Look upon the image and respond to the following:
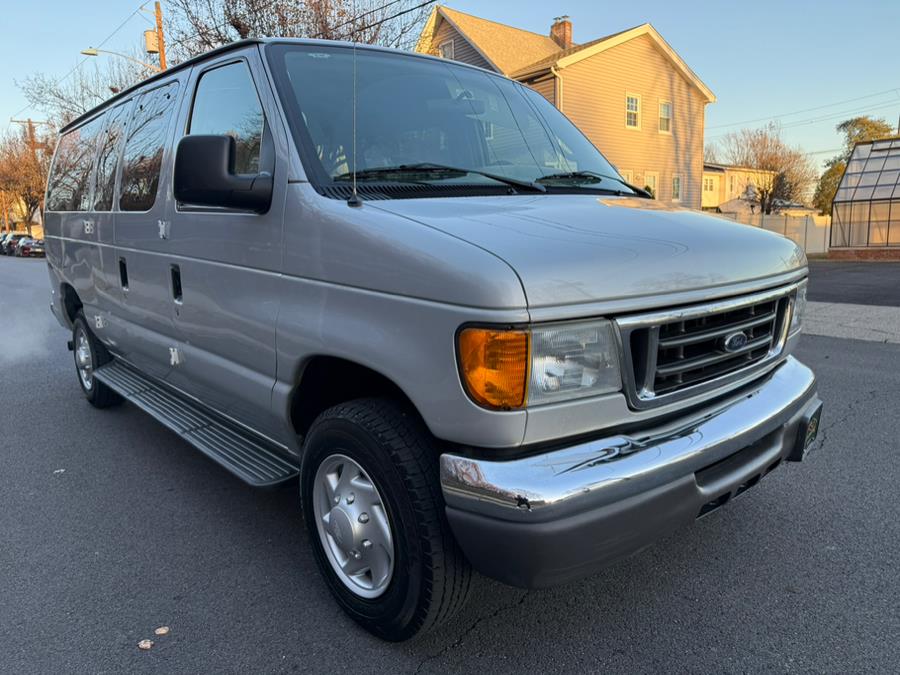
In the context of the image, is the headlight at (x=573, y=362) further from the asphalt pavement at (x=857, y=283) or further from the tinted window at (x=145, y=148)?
the asphalt pavement at (x=857, y=283)

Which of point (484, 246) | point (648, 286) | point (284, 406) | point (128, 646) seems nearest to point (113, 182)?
point (284, 406)

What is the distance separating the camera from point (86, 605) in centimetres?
274

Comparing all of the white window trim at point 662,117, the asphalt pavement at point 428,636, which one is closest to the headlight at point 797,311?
the asphalt pavement at point 428,636

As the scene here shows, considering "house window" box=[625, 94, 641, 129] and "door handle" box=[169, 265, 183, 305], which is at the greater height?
"house window" box=[625, 94, 641, 129]

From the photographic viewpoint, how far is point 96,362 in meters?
5.36

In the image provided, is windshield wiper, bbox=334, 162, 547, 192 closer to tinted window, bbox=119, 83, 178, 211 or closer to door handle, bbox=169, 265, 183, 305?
door handle, bbox=169, 265, 183, 305

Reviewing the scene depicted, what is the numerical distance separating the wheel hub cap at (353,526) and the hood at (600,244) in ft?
3.01

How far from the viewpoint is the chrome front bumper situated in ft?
6.06

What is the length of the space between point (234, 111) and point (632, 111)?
84.3 feet

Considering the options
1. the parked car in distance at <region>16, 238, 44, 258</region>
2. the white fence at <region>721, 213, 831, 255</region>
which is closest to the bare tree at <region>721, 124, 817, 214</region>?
the white fence at <region>721, 213, 831, 255</region>

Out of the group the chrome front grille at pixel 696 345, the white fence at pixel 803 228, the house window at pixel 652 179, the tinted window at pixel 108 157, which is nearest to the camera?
the chrome front grille at pixel 696 345

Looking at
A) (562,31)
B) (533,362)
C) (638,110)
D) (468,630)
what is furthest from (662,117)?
(533,362)

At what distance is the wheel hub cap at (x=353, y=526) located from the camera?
2343mm

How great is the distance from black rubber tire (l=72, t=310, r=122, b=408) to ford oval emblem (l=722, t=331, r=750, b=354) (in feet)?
15.2
